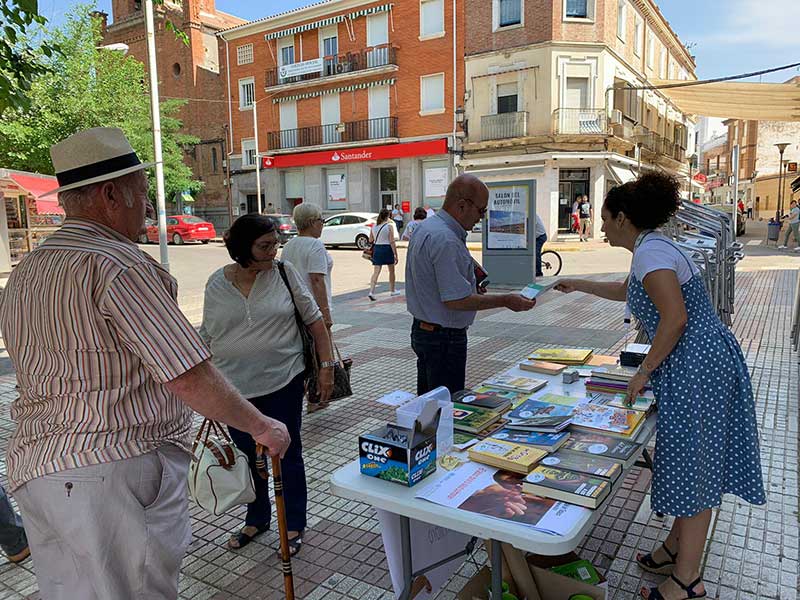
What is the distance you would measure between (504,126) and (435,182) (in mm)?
4098

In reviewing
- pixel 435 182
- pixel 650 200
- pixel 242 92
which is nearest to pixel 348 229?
pixel 435 182

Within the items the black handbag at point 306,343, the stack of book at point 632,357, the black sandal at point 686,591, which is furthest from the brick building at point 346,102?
the black sandal at point 686,591

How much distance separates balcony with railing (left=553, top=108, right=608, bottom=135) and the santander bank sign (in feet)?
17.1

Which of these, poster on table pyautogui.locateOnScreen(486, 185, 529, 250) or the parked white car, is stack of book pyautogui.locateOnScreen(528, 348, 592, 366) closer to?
poster on table pyautogui.locateOnScreen(486, 185, 529, 250)

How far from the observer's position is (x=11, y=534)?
10.0ft

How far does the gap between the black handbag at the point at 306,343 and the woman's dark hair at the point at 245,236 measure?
0.78ft

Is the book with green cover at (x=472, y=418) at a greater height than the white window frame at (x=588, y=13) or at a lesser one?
lesser

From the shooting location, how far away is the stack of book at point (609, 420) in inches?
92.0

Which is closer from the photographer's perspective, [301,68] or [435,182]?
[435,182]

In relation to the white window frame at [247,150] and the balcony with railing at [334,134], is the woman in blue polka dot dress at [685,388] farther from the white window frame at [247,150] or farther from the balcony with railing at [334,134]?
the white window frame at [247,150]

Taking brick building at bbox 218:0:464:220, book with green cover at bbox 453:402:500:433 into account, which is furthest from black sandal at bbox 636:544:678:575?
brick building at bbox 218:0:464:220

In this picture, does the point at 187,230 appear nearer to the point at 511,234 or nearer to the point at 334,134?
the point at 334,134

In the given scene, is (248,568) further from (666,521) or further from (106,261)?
(666,521)

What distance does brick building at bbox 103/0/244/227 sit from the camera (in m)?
33.8
